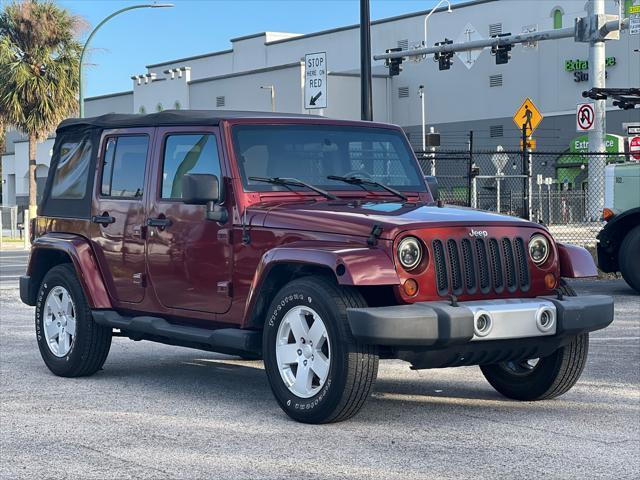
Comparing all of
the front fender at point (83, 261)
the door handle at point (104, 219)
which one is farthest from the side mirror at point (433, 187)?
the front fender at point (83, 261)

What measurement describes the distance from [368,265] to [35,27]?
137 ft

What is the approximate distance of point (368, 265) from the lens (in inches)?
255

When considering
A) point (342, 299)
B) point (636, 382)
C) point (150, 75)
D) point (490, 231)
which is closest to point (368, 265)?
point (342, 299)

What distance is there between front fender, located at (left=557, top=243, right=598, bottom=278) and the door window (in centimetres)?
231

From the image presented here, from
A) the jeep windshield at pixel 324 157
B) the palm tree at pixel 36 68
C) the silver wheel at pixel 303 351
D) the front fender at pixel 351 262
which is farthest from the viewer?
the palm tree at pixel 36 68

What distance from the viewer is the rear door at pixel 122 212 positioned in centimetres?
841

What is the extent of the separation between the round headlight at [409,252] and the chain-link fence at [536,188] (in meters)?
10.2

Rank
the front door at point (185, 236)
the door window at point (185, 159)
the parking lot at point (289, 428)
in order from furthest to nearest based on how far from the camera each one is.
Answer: the door window at point (185, 159) < the front door at point (185, 236) < the parking lot at point (289, 428)

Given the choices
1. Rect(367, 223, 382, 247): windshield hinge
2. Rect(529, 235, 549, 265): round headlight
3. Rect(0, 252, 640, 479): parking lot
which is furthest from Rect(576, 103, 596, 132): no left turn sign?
Rect(367, 223, 382, 247): windshield hinge

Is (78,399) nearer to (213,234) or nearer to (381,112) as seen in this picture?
(213,234)

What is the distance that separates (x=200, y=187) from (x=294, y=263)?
95 cm

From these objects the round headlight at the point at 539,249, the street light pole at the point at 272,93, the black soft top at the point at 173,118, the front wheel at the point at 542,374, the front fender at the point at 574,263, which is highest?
the street light pole at the point at 272,93

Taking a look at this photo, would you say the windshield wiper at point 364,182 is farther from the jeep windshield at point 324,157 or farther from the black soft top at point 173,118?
the black soft top at point 173,118

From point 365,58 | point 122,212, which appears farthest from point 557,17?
point 122,212
